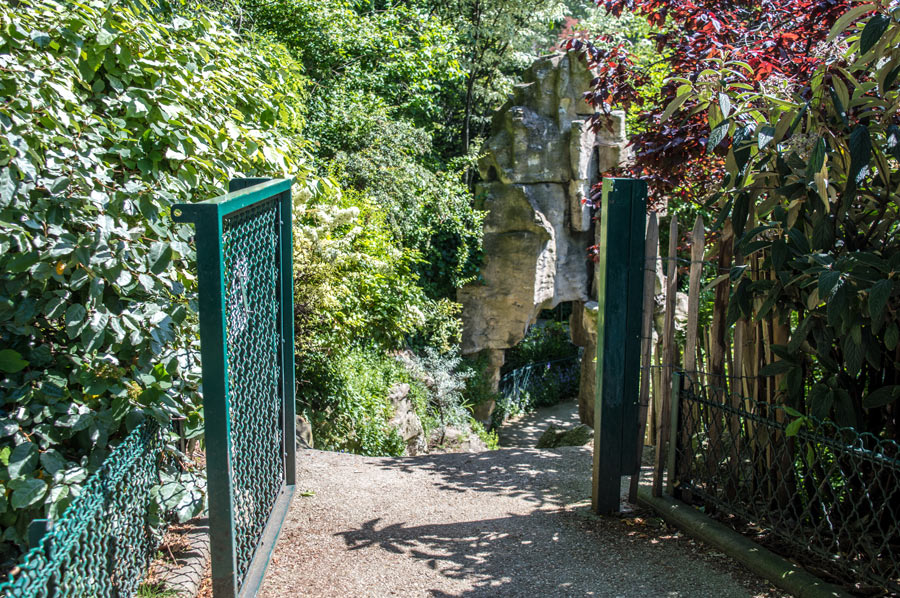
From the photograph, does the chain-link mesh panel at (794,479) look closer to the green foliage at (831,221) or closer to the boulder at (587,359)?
the green foliage at (831,221)

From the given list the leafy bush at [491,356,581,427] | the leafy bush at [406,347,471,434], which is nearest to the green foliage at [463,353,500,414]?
the leafy bush at [406,347,471,434]

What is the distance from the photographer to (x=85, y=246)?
268 cm

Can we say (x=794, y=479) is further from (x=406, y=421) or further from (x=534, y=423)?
(x=534, y=423)

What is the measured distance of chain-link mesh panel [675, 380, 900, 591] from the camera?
313 cm

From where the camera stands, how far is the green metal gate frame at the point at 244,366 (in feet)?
8.25

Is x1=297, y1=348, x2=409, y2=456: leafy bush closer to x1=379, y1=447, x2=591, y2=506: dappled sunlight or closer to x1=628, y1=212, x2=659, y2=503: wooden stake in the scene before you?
x1=379, y1=447, x2=591, y2=506: dappled sunlight

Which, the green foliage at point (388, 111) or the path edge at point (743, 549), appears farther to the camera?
the green foliage at point (388, 111)

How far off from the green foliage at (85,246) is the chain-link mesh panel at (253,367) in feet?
0.74

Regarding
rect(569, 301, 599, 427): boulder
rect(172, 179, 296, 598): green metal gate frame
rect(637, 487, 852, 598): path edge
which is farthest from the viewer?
rect(569, 301, 599, 427): boulder

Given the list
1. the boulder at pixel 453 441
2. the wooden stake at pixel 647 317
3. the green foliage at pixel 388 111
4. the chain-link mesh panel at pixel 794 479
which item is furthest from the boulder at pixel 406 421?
the chain-link mesh panel at pixel 794 479

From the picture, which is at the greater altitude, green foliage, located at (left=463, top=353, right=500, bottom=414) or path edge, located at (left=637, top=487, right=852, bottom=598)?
path edge, located at (left=637, top=487, right=852, bottom=598)

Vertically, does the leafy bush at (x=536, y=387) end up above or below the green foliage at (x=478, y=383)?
below

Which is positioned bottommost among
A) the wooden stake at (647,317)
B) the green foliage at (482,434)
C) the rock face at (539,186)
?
the green foliage at (482,434)

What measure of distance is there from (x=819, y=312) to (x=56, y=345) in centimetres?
349
